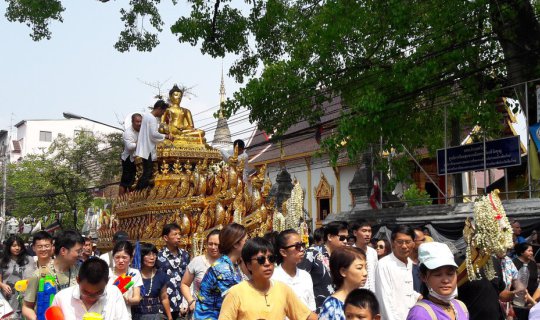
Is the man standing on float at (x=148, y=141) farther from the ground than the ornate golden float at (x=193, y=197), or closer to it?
farther from the ground

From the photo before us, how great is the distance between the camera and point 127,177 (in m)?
14.4

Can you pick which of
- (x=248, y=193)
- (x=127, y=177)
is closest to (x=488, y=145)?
(x=248, y=193)

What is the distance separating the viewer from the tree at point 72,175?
37575mm

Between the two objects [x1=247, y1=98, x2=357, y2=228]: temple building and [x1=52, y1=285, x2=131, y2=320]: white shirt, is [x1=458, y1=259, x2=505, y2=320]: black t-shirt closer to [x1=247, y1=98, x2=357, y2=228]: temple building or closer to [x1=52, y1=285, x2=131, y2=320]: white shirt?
[x1=52, y1=285, x2=131, y2=320]: white shirt

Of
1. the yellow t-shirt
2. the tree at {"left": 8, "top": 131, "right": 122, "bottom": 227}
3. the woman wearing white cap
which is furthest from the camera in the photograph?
the tree at {"left": 8, "top": 131, "right": 122, "bottom": 227}

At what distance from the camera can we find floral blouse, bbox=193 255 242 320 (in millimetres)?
5445

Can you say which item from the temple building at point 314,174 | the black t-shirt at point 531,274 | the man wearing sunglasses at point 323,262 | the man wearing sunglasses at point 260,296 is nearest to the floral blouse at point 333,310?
the man wearing sunglasses at point 260,296

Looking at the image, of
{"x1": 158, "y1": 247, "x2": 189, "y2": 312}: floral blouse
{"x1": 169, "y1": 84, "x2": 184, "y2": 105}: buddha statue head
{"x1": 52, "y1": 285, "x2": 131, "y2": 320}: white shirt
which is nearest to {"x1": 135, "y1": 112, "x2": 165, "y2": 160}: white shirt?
{"x1": 169, "y1": 84, "x2": 184, "y2": 105}: buddha statue head

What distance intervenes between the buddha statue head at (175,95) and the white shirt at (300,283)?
8349 millimetres

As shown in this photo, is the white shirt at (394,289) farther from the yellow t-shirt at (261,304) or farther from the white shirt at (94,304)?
the white shirt at (94,304)

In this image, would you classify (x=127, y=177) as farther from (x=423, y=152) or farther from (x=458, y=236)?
(x=423, y=152)

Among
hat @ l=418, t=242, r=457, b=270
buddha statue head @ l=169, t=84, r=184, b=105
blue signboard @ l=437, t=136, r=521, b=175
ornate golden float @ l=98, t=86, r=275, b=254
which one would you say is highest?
buddha statue head @ l=169, t=84, r=184, b=105

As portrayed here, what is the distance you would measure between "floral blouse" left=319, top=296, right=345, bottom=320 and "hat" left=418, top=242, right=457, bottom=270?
0.66 metres

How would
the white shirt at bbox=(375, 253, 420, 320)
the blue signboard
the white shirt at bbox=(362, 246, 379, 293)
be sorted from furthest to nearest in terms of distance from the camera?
1. the blue signboard
2. the white shirt at bbox=(362, 246, 379, 293)
3. the white shirt at bbox=(375, 253, 420, 320)
